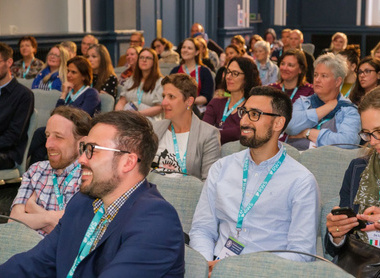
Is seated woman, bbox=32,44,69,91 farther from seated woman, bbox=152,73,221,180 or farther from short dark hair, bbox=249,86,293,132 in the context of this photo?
short dark hair, bbox=249,86,293,132

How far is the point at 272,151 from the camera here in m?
3.00

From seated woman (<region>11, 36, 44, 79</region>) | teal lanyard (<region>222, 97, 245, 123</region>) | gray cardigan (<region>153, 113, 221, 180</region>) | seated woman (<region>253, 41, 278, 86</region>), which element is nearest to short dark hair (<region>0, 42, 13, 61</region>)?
teal lanyard (<region>222, 97, 245, 123</region>)

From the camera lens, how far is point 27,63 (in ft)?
27.9

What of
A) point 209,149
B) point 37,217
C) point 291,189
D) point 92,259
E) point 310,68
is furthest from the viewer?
point 310,68

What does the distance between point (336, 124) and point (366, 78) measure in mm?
1041

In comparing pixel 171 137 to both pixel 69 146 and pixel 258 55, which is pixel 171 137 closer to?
pixel 69 146

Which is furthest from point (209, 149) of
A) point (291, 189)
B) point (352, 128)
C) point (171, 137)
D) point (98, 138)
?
point (98, 138)

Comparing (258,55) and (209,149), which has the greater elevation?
(258,55)

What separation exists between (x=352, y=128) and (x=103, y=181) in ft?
8.56

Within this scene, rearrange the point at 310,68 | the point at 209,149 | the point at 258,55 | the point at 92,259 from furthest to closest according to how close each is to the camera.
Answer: the point at 258,55
the point at 310,68
the point at 209,149
the point at 92,259

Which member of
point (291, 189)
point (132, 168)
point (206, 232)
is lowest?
point (206, 232)

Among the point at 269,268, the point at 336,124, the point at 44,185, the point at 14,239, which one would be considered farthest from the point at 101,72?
the point at 269,268

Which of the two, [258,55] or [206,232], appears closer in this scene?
[206,232]

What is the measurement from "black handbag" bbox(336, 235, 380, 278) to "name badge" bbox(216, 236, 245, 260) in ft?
1.56
